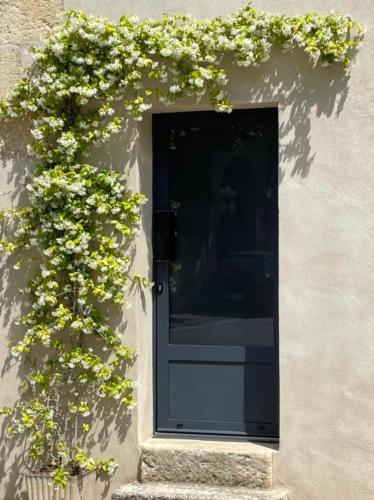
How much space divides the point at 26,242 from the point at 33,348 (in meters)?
0.75

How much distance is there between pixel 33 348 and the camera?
627 cm

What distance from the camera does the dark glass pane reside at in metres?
6.14

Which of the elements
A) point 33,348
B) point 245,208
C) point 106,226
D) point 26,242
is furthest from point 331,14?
point 33,348

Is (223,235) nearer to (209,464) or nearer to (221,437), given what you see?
(221,437)

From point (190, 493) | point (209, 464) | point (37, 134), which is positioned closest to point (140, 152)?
point (37, 134)

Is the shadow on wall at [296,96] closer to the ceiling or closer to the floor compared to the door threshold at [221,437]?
closer to the ceiling

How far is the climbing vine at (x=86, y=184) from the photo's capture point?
5.78 meters

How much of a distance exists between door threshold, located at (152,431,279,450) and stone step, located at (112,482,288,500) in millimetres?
359

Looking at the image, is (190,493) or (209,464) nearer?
(190,493)

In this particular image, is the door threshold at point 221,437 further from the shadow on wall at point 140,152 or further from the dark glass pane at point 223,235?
the dark glass pane at point 223,235

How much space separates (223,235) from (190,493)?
1755 mm

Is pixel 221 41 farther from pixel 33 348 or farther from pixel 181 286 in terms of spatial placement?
pixel 33 348

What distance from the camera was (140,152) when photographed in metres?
6.12

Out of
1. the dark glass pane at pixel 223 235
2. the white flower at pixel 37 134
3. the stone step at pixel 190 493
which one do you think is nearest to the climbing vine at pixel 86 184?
the white flower at pixel 37 134
